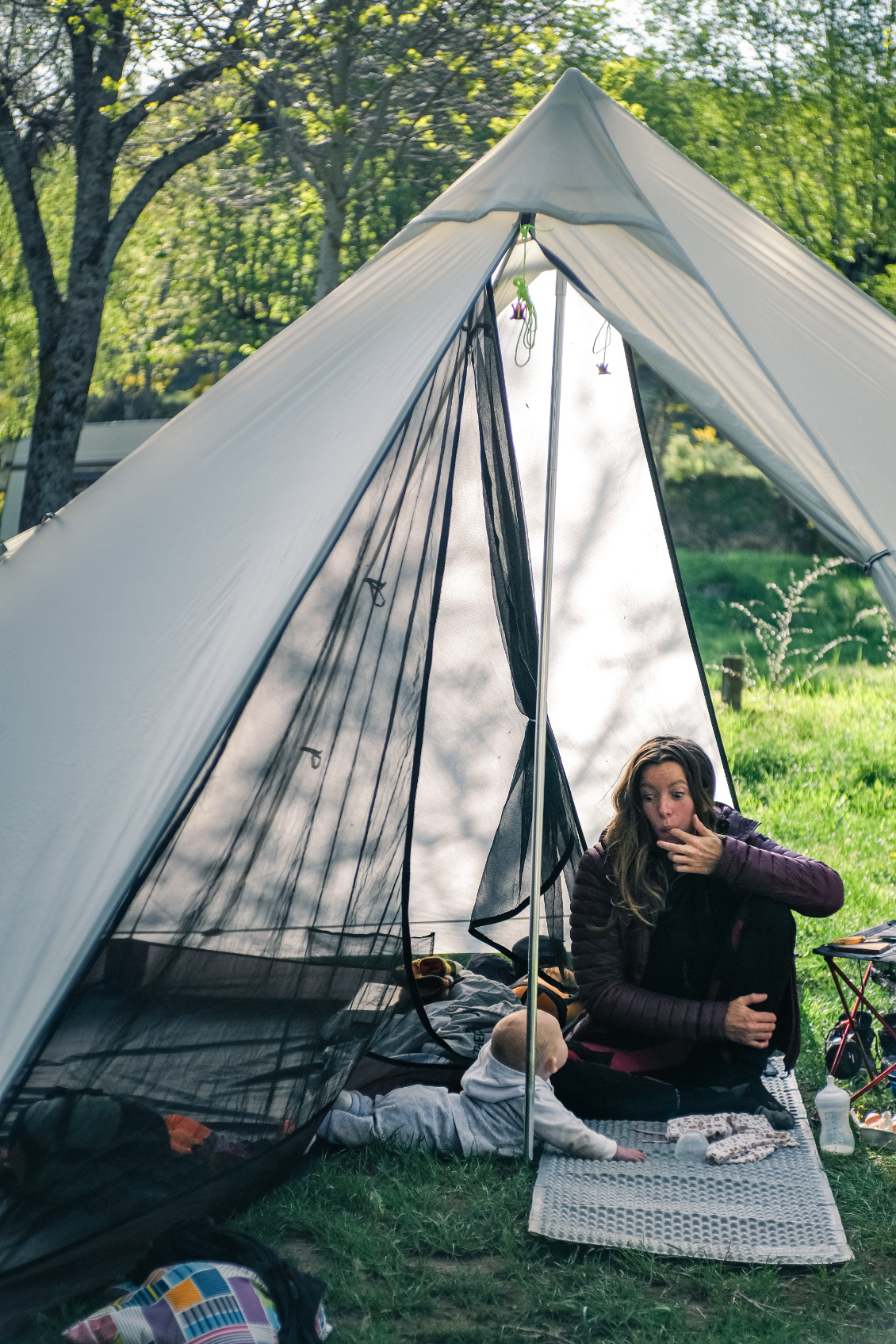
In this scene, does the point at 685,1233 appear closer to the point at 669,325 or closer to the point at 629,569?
the point at 669,325

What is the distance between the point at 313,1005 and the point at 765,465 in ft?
5.03

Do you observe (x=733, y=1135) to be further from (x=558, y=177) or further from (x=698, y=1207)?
(x=558, y=177)

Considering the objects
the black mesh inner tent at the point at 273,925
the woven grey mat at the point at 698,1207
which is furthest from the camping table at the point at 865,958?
the black mesh inner tent at the point at 273,925

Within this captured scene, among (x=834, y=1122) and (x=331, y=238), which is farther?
(x=331, y=238)

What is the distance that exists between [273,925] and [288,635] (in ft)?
2.09

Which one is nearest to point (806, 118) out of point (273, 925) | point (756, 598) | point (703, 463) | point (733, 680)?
point (756, 598)

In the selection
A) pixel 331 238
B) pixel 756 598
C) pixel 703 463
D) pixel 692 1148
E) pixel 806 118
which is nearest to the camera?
pixel 692 1148

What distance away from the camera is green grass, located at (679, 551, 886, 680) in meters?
13.4

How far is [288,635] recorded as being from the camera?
7.79 feet

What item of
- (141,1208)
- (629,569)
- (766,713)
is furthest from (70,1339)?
(766,713)

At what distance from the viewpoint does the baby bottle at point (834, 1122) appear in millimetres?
2834

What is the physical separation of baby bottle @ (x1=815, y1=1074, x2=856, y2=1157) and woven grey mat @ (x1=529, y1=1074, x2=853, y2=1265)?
2.3 inches

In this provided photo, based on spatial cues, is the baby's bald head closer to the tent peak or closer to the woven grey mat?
the woven grey mat

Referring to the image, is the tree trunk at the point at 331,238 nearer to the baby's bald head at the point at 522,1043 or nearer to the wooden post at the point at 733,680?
the wooden post at the point at 733,680
